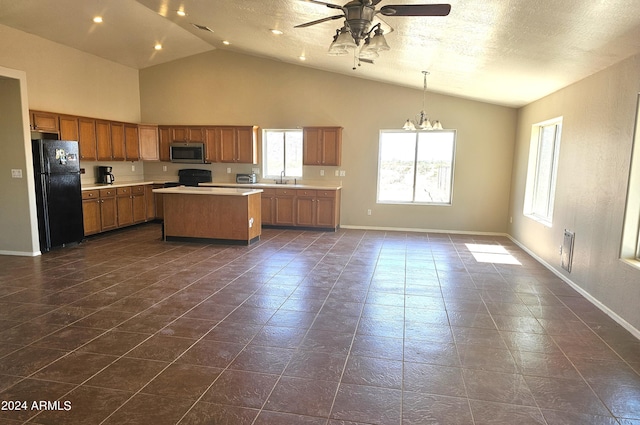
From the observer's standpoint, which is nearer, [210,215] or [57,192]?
[57,192]

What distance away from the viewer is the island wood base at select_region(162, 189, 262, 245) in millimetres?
6074

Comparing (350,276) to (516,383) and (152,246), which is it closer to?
(516,383)

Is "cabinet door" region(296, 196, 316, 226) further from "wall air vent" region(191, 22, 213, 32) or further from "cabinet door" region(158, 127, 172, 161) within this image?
"wall air vent" region(191, 22, 213, 32)

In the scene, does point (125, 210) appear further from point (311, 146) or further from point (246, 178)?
point (311, 146)

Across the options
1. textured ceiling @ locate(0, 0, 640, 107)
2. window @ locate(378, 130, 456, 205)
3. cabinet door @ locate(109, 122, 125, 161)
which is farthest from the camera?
window @ locate(378, 130, 456, 205)

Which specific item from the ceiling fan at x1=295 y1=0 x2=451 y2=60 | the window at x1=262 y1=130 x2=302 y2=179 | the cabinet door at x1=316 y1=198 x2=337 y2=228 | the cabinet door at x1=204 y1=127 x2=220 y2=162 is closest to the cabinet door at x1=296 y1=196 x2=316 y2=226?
the cabinet door at x1=316 y1=198 x2=337 y2=228

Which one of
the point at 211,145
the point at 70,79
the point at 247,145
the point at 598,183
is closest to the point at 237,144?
the point at 247,145

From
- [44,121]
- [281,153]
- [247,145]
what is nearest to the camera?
[44,121]

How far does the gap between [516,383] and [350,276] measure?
7.82ft

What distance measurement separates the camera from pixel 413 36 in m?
4.13

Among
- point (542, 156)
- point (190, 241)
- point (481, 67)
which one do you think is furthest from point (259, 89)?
point (542, 156)

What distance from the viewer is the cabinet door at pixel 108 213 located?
671cm

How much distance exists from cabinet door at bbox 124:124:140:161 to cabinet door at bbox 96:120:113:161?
1.45 ft

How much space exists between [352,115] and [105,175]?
16.4ft
